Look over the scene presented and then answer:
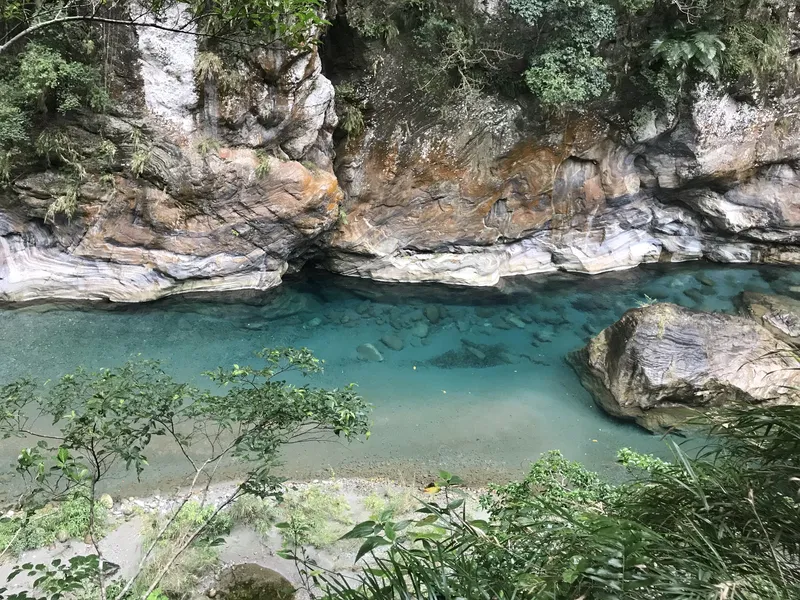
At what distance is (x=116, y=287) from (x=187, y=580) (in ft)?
20.4

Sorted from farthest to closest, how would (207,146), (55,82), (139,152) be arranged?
1. (207,146)
2. (139,152)
3. (55,82)

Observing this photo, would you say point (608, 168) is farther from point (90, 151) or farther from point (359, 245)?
point (90, 151)

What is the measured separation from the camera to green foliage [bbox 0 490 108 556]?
4805 millimetres

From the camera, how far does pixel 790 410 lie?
1.77 metres

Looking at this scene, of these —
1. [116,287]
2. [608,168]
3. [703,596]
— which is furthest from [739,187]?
[116,287]

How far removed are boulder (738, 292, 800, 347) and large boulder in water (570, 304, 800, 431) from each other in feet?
2.54

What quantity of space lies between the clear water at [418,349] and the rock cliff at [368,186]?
619 mm

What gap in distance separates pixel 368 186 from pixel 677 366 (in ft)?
22.5

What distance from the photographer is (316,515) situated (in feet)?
18.3

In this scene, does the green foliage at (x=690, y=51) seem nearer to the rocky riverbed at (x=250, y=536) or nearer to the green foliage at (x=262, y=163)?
the green foliage at (x=262, y=163)

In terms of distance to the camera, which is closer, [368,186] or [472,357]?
[472,357]

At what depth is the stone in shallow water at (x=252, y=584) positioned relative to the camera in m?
4.72

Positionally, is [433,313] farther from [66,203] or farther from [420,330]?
[66,203]

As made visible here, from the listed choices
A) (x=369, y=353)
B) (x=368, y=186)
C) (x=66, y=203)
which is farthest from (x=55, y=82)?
(x=369, y=353)
